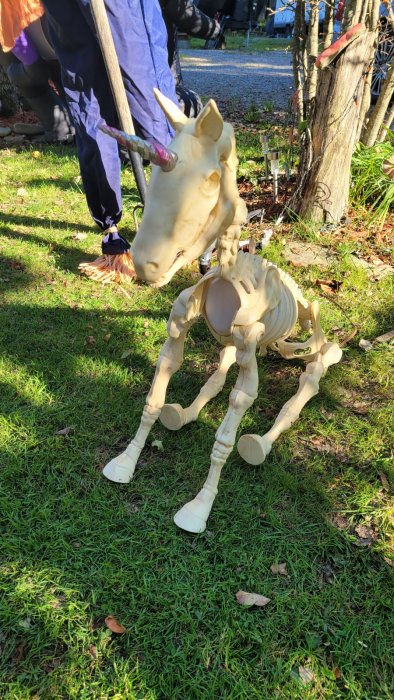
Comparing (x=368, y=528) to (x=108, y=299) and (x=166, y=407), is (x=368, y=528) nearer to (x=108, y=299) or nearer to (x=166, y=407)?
(x=166, y=407)

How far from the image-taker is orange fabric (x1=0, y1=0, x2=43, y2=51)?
3.47 metres

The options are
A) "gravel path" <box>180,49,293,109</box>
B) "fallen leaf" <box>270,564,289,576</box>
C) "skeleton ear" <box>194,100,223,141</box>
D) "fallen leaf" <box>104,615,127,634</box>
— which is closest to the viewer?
"skeleton ear" <box>194,100,223,141</box>

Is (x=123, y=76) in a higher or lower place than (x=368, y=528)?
higher

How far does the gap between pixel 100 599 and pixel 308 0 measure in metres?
4.84

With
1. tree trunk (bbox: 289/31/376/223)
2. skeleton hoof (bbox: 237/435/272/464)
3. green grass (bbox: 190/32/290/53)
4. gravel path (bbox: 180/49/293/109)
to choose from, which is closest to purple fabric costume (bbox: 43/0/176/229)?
tree trunk (bbox: 289/31/376/223)

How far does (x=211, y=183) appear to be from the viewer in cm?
152

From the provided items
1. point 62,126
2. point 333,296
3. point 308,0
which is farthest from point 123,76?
point 62,126

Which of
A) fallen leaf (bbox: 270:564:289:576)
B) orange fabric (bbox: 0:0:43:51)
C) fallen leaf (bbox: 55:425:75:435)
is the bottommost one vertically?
fallen leaf (bbox: 270:564:289:576)

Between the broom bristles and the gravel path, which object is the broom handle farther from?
the gravel path

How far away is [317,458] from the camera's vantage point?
2322 mm

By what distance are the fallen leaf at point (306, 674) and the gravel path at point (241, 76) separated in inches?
Answer: 341

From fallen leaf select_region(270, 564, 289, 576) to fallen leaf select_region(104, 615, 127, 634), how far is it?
58 cm

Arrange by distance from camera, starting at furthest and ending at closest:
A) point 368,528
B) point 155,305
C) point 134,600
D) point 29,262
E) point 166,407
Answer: point 29,262
point 155,305
point 166,407
point 368,528
point 134,600

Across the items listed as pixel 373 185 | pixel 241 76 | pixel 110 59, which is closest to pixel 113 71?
pixel 110 59
